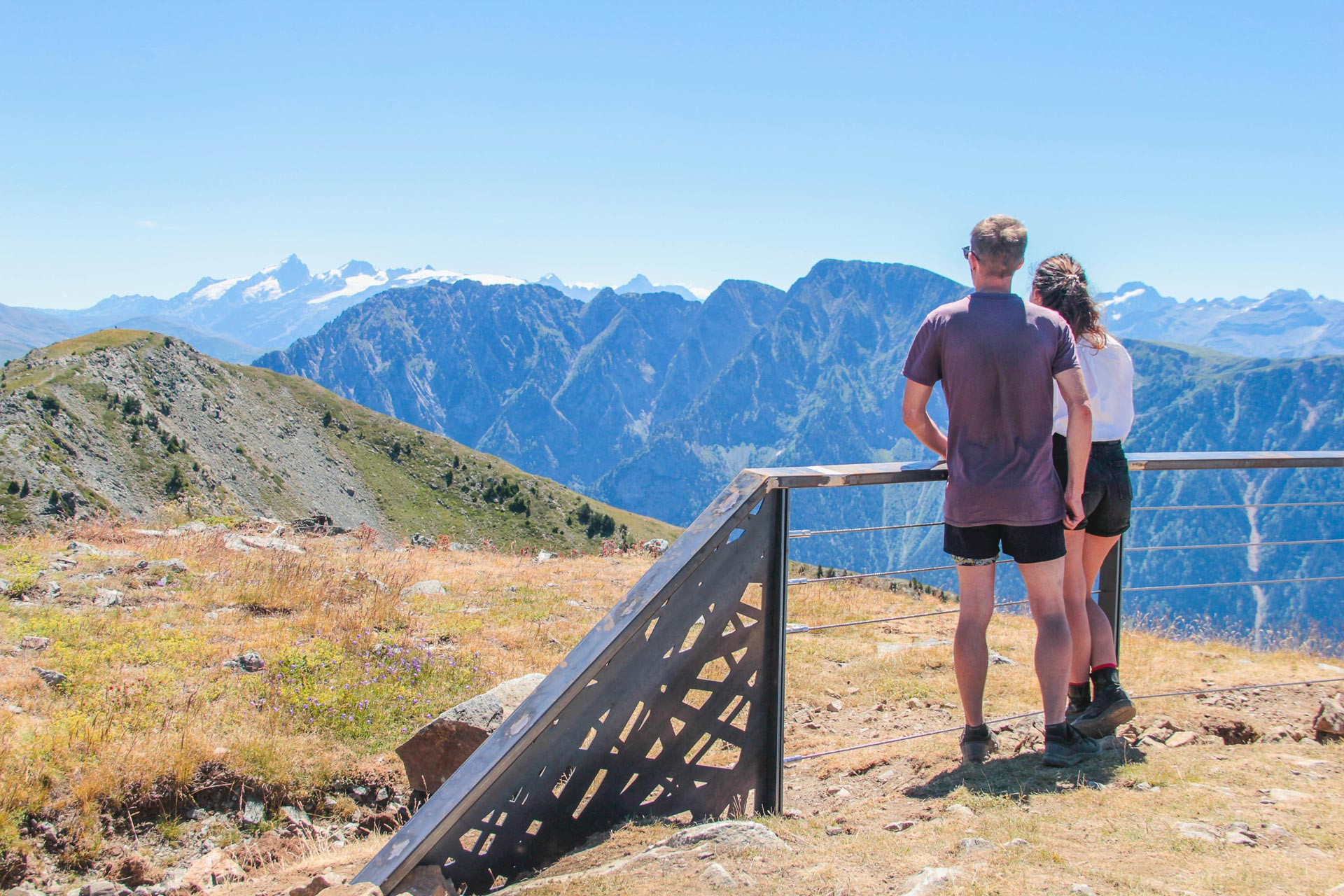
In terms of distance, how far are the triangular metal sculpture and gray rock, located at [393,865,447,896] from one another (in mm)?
30

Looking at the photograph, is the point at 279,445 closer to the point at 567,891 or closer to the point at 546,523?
the point at 546,523

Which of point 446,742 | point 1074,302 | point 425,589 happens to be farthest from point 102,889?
point 425,589

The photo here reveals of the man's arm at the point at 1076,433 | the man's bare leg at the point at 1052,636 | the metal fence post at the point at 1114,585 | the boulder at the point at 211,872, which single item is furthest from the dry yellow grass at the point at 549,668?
the man's arm at the point at 1076,433

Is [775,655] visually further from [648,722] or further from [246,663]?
[246,663]

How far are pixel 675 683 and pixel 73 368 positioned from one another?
4788 inches

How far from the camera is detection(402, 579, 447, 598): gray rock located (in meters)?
10.8

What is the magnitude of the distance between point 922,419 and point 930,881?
2189 mm

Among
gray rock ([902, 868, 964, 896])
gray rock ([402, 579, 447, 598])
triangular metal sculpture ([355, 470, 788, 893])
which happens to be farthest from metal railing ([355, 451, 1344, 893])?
gray rock ([402, 579, 447, 598])

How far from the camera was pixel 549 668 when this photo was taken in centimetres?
805

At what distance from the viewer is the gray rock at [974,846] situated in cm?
309

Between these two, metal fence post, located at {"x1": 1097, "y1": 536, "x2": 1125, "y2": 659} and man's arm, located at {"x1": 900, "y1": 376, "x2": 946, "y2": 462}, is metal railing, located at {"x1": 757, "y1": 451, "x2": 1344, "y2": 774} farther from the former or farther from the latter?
man's arm, located at {"x1": 900, "y1": 376, "x2": 946, "y2": 462}

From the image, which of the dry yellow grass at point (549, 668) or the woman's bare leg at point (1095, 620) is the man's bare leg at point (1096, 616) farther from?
the dry yellow grass at point (549, 668)

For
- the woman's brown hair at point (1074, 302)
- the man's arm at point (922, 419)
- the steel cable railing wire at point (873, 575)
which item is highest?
the woman's brown hair at point (1074, 302)

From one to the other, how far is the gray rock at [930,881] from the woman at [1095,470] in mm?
1867
